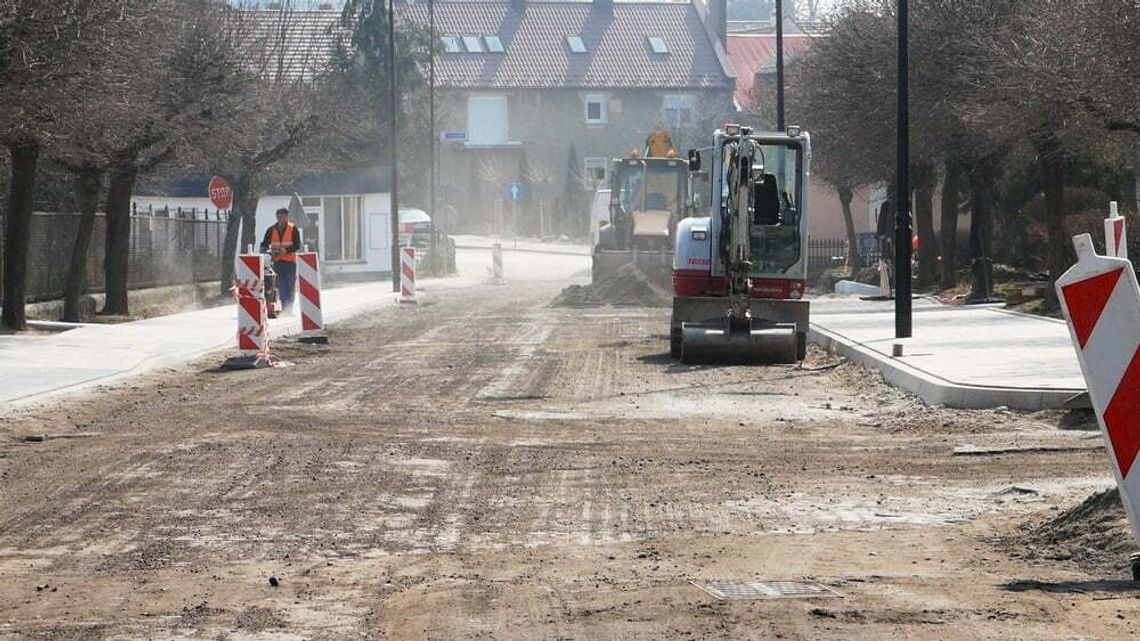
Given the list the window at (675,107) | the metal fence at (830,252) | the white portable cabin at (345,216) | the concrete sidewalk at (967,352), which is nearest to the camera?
the concrete sidewalk at (967,352)

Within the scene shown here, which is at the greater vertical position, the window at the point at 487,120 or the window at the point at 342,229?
A: the window at the point at 487,120

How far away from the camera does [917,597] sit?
686 cm

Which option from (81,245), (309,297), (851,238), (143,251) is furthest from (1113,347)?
(851,238)

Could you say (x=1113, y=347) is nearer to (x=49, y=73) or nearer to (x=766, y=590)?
(x=766, y=590)

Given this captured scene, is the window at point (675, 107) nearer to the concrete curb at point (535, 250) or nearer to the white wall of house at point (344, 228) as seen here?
the concrete curb at point (535, 250)

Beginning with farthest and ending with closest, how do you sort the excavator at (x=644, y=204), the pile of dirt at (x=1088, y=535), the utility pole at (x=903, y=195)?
the excavator at (x=644, y=204) < the utility pole at (x=903, y=195) < the pile of dirt at (x=1088, y=535)

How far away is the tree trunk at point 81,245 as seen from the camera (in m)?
30.1

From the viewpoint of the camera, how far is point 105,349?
22047mm

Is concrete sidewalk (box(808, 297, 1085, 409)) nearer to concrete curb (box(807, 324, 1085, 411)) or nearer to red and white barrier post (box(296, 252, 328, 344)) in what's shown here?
concrete curb (box(807, 324, 1085, 411))

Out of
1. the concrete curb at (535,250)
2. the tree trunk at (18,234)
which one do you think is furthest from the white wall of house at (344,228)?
the tree trunk at (18,234)

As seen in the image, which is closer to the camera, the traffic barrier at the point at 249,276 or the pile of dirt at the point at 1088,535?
the pile of dirt at the point at 1088,535

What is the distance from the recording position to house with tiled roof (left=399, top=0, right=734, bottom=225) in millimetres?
92812

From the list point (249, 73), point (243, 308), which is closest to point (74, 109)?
point (243, 308)

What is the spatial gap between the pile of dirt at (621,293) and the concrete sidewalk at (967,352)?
23.0ft
